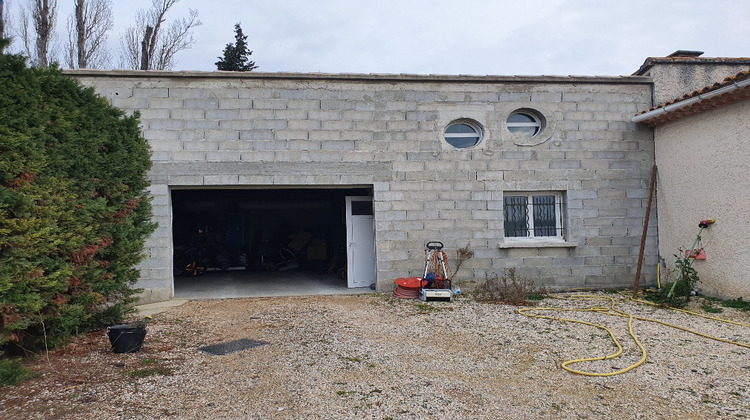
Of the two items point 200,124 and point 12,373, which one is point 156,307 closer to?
point 200,124

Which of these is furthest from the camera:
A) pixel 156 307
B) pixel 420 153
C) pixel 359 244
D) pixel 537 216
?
pixel 359 244

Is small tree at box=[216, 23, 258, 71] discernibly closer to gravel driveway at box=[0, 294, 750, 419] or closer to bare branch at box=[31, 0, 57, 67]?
bare branch at box=[31, 0, 57, 67]

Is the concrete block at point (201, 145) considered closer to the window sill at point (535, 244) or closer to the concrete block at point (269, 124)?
the concrete block at point (269, 124)

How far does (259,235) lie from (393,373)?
13.2 metres

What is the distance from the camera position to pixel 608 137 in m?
10.3

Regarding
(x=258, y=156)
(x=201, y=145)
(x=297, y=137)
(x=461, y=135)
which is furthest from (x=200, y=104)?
(x=461, y=135)

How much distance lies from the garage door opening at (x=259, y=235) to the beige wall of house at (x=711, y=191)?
7.06 m

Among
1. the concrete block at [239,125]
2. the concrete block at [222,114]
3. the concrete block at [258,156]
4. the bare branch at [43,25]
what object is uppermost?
the bare branch at [43,25]

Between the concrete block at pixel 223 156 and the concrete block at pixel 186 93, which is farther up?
the concrete block at pixel 186 93

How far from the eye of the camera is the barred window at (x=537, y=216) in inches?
404

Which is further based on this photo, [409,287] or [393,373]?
[409,287]

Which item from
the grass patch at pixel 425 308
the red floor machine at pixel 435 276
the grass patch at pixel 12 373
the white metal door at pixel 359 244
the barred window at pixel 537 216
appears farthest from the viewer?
the white metal door at pixel 359 244

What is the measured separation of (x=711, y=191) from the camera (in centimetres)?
883

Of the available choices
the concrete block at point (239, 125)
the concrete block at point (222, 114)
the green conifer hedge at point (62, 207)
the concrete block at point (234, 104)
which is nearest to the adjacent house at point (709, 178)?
the concrete block at point (239, 125)
